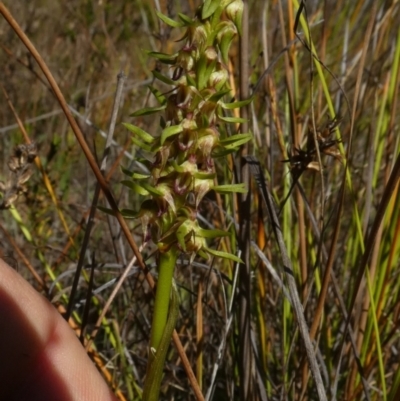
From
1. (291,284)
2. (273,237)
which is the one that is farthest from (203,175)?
(273,237)

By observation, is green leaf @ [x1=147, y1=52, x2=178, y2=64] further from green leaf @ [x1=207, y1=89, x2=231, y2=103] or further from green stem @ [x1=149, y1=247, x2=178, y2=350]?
green stem @ [x1=149, y1=247, x2=178, y2=350]

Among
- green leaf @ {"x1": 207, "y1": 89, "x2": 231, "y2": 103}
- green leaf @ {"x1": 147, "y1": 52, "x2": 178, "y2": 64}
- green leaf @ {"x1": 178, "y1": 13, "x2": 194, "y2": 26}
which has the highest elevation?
green leaf @ {"x1": 178, "y1": 13, "x2": 194, "y2": 26}

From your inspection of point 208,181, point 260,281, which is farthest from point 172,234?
point 260,281

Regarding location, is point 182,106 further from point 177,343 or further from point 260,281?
point 260,281

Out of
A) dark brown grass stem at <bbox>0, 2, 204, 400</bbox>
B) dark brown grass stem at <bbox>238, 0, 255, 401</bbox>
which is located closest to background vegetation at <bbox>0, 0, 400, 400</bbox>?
dark brown grass stem at <bbox>238, 0, 255, 401</bbox>

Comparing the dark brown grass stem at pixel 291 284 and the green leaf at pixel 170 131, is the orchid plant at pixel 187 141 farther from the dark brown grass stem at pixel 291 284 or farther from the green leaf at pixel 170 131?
the dark brown grass stem at pixel 291 284

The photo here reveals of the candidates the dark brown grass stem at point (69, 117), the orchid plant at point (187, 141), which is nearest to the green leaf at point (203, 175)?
the orchid plant at point (187, 141)

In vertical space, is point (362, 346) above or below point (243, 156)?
below
